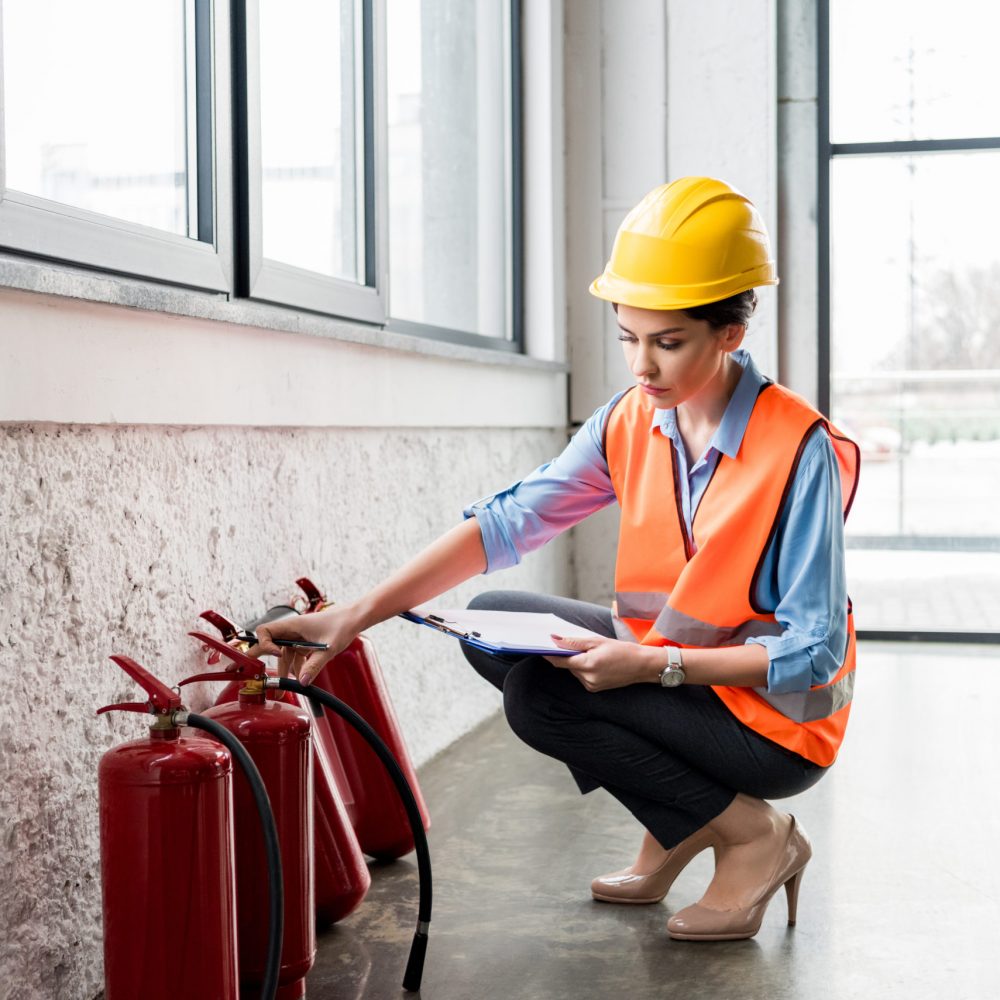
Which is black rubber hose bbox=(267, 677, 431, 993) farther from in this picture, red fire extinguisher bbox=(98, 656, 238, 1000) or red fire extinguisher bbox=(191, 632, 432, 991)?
red fire extinguisher bbox=(98, 656, 238, 1000)

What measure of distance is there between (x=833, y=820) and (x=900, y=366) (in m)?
2.68

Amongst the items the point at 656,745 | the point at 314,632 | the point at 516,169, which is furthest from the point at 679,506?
the point at 516,169

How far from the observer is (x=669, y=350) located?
1.85 metres

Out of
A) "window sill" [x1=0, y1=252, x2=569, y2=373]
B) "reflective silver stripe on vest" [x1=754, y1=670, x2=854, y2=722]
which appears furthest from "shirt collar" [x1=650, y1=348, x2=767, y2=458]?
"window sill" [x1=0, y1=252, x2=569, y2=373]

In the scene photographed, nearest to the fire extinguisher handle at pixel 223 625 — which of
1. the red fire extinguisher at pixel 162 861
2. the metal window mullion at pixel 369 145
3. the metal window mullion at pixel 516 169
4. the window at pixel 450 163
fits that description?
the red fire extinguisher at pixel 162 861

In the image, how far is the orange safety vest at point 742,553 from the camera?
1.84 meters

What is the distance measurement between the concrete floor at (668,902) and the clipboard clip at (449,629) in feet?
1.55

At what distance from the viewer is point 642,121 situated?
14.8 feet

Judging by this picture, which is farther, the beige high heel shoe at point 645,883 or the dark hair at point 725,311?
the beige high heel shoe at point 645,883

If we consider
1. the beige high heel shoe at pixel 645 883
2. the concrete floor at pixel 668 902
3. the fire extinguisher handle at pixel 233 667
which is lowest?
the concrete floor at pixel 668 902

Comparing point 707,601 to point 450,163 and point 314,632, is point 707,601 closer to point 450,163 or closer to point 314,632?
point 314,632

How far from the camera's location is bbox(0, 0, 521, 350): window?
1.80 m

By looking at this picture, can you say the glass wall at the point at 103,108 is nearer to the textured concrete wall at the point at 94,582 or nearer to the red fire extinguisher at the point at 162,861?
the textured concrete wall at the point at 94,582

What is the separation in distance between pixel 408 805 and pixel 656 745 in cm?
42
